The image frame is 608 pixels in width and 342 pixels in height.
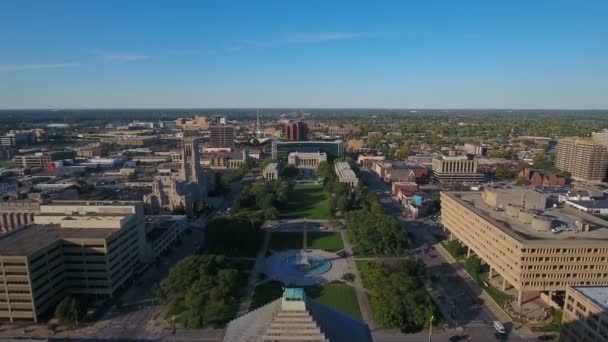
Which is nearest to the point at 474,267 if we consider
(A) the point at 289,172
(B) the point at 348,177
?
(B) the point at 348,177

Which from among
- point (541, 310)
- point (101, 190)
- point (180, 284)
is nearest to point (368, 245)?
point (541, 310)

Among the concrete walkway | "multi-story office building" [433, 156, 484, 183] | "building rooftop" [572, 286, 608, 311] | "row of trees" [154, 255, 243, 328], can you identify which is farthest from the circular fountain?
"multi-story office building" [433, 156, 484, 183]

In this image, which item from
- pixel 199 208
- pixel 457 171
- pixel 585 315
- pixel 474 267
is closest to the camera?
pixel 585 315

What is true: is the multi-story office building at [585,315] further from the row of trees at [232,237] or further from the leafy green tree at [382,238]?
the row of trees at [232,237]

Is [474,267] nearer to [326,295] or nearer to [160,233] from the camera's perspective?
[326,295]

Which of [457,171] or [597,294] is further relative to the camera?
[457,171]

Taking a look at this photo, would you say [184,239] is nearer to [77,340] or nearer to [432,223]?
[77,340]

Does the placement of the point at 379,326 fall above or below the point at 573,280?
below
